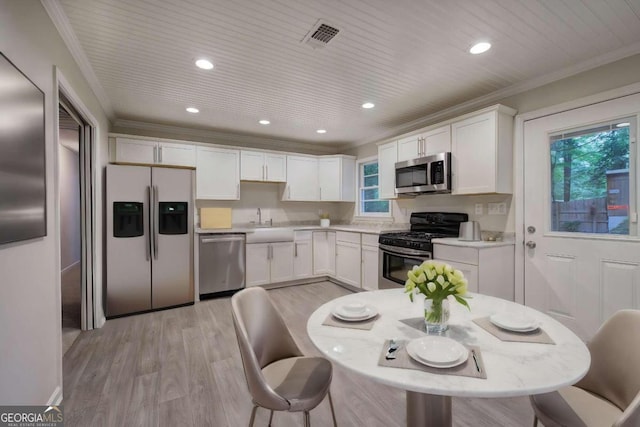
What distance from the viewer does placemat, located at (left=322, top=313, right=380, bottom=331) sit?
1.24m

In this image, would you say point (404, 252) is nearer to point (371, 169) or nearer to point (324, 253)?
point (324, 253)

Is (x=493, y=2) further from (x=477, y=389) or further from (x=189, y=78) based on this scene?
(x=189, y=78)

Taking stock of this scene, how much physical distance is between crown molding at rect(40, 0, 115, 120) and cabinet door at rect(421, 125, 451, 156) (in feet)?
11.2

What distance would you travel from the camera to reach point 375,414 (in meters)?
1.74

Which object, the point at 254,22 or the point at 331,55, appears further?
the point at 331,55

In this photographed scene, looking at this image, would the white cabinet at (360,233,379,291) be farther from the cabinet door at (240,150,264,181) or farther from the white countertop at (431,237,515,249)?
the cabinet door at (240,150,264,181)

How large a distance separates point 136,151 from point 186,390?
3.12 metres

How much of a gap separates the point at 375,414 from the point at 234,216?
12.1ft

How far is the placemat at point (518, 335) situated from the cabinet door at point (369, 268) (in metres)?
2.61

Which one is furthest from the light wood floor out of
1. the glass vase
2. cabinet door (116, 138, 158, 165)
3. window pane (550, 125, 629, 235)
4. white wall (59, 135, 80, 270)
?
white wall (59, 135, 80, 270)

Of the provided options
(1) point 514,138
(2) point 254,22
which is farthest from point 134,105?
(1) point 514,138

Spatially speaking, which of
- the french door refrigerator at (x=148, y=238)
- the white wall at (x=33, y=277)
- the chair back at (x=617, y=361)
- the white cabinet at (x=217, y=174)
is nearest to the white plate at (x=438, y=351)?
the chair back at (x=617, y=361)

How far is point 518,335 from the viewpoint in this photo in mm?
1142

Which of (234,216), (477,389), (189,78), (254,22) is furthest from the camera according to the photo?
(234,216)
